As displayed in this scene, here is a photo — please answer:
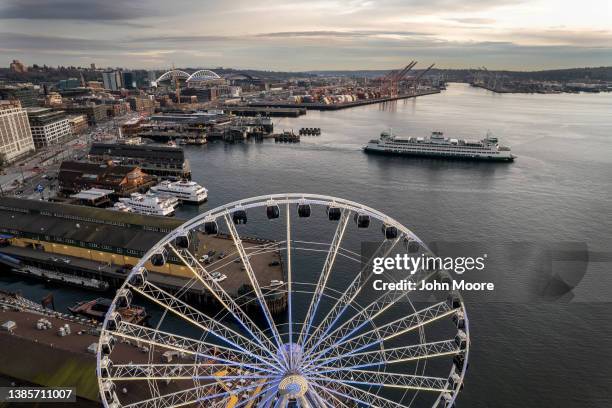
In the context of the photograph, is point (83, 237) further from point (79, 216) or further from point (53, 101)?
point (53, 101)

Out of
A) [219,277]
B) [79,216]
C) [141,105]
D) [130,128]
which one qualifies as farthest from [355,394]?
[141,105]

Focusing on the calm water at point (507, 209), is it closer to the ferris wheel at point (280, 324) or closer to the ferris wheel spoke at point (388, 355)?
the ferris wheel at point (280, 324)

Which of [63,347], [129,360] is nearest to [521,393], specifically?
[129,360]

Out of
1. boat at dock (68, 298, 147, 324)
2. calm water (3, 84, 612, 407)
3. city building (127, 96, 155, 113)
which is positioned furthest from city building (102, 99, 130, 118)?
boat at dock (68, 298, 147, 324)

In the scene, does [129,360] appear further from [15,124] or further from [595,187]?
[15,124]

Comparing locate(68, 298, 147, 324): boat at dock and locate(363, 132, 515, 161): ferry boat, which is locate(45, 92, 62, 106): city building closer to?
locate(363, 132, 515, 161): ferry boat

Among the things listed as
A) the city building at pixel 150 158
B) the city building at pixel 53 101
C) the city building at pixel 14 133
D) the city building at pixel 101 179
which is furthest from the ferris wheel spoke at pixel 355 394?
the city building at pixel 53 101

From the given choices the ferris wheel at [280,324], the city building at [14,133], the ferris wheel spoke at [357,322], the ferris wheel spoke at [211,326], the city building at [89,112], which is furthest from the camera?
the city building at [89,112]

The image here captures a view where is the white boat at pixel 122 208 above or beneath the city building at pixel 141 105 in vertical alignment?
beneath
